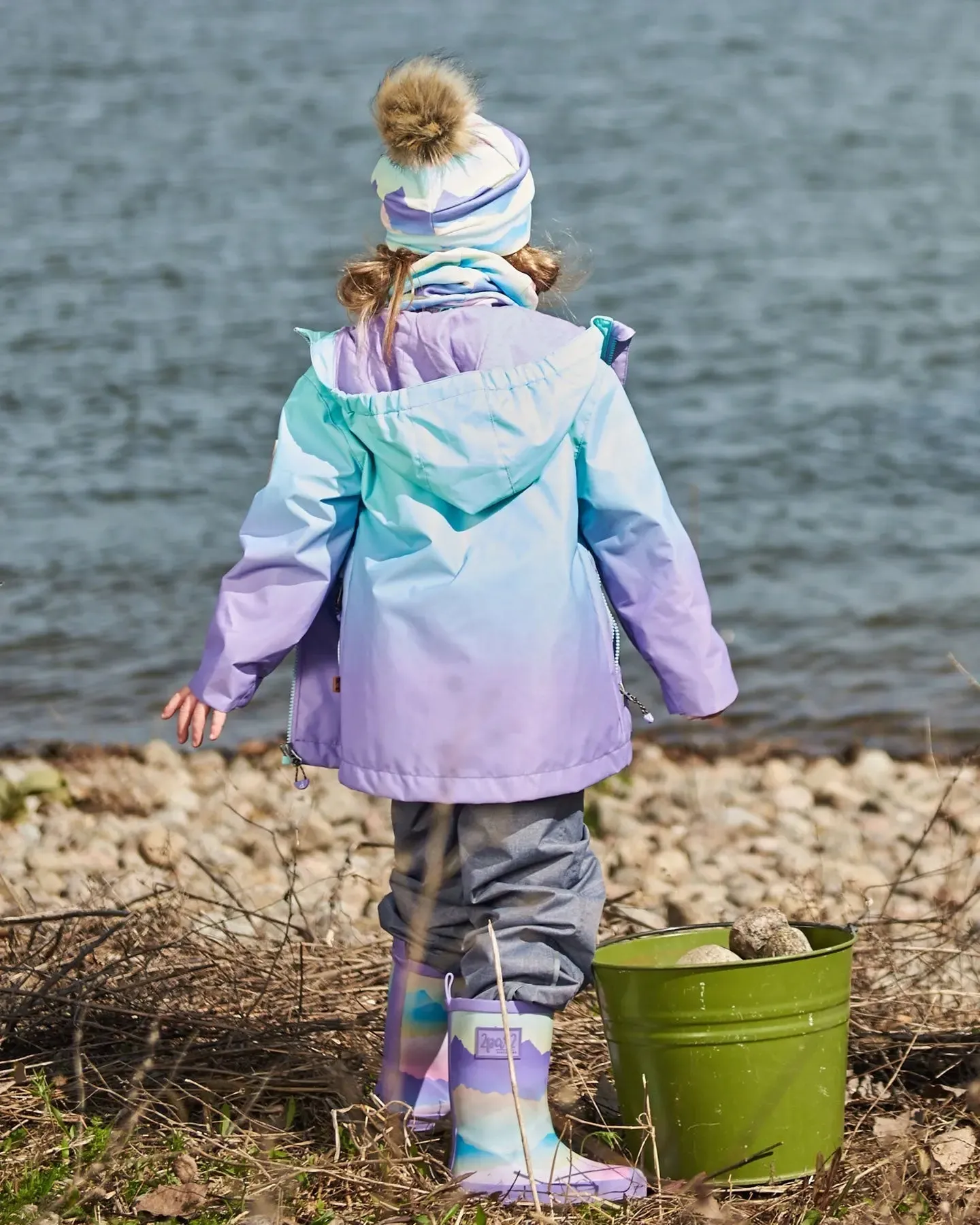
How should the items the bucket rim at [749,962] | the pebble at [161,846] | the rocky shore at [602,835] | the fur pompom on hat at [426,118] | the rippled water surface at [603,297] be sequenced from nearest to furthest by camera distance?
1. the bucket rim at [749,962]
2. the fur pompom on hat at [426,118]
3. the rocky shore at [602,835]
4. the pebble at [161,846]
5. the rippled water surface at [603,297]

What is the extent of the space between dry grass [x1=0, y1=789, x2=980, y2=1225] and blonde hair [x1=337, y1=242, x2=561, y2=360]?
1.17m

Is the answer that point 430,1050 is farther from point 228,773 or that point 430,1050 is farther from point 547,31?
point 547,31

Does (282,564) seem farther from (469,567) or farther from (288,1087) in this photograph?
(288,1087)

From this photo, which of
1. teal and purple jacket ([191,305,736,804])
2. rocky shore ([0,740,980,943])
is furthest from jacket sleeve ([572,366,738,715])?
rocky shore ([0,740,980,943])

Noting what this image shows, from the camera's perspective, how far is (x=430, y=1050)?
299cm

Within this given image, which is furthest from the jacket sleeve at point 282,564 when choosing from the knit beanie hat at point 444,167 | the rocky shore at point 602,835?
the rocky shore at point 602,835

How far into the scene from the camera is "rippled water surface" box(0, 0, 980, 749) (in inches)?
279

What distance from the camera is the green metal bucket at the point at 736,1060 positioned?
2.70 metres

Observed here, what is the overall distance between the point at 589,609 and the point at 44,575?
17.2 ft

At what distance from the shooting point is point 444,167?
287 cm

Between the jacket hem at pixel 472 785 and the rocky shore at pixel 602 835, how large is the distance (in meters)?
1.19

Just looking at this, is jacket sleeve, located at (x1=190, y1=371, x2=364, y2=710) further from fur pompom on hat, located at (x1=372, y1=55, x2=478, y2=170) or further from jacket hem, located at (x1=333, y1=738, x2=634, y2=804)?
fur pompom on hat, located at (x1=372, y1=55, x2=478, y2=170)

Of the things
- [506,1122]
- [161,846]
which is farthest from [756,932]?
[161,846]

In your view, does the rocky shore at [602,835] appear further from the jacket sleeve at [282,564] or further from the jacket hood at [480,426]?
the jacket hood at [480,426]
